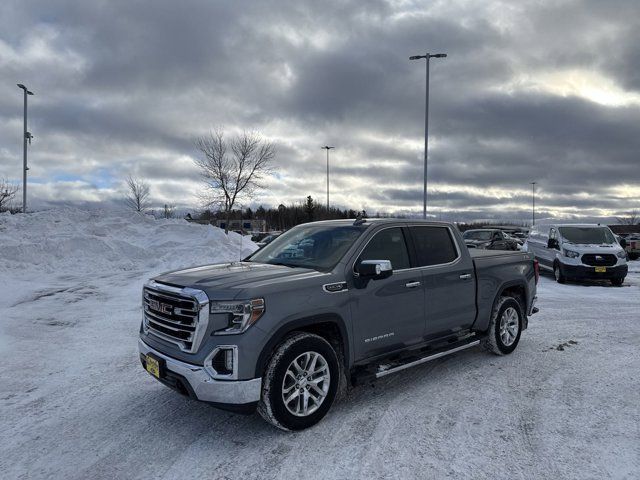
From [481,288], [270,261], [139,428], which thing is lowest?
[139,428]

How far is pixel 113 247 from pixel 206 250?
3.47m

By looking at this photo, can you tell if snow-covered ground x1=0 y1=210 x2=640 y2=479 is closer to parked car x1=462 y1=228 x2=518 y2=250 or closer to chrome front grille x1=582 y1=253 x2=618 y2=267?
chrome front grille x1=582 y1=253 x2=618 y2=267

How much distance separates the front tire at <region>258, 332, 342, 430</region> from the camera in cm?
371

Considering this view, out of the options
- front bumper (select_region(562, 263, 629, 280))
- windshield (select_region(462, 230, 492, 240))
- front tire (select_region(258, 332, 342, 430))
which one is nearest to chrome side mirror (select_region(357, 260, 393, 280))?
front tire (select_region(258, 332, 342, 430))

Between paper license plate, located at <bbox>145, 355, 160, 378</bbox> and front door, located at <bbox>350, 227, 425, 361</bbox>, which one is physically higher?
front door, located at <bbox>350, 227, 425, 361</bbox>

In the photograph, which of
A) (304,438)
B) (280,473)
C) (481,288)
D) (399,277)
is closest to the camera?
(280,473)

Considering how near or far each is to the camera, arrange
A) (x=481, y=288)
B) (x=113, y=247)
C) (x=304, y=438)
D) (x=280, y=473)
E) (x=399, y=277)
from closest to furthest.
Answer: (x=280, y=473) → (x=304, y=438) → (x=399, y=277) → (x=481, y=288) → (x=113, y=247)

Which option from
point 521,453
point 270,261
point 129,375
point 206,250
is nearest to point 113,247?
point 206,250

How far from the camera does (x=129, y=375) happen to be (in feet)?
17.7

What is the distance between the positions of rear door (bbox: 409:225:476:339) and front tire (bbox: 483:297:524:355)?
523 millimetres

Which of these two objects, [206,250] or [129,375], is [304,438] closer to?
[129,375]

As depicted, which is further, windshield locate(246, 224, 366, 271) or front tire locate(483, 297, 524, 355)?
front tire locate(483, 297, 524, 355)

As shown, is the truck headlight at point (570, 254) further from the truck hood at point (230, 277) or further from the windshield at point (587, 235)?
the truck hood at point (230, 277)

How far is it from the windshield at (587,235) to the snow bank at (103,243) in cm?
1119
